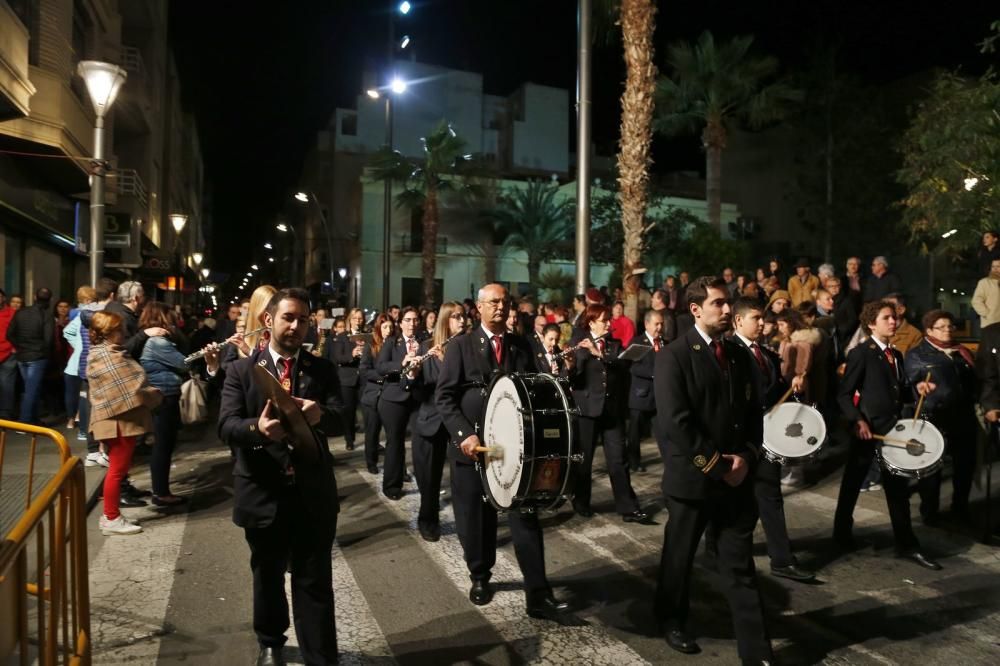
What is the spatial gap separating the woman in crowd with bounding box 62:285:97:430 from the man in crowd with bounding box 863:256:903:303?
38.6 ft

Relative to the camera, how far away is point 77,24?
59.9 ft

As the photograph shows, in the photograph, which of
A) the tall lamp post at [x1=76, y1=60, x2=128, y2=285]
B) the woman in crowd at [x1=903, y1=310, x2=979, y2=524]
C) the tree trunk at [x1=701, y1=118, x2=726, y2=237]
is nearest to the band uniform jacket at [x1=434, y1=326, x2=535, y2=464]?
the woman in crowd at [x1=903, y1=310, x2=979, y2=524]

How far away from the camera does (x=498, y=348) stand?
5.21 m

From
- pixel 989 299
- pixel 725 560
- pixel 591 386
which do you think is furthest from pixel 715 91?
pixel 725 560

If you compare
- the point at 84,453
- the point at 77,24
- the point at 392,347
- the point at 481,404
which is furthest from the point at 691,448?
the point at 77,24

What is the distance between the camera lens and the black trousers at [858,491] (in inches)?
234

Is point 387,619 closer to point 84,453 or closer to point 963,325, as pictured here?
point 84,453

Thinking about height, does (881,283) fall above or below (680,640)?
above

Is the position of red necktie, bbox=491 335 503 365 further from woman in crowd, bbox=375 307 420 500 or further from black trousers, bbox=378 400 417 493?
black trousers, bbox=378 400 417 493

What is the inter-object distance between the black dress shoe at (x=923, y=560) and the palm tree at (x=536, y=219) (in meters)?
34.7

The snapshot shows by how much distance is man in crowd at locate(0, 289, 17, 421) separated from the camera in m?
11.5

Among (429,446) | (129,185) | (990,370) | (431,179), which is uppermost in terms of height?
(431,179)

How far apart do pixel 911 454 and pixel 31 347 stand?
11.8m

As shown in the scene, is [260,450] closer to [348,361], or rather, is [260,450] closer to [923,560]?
[923,560]
